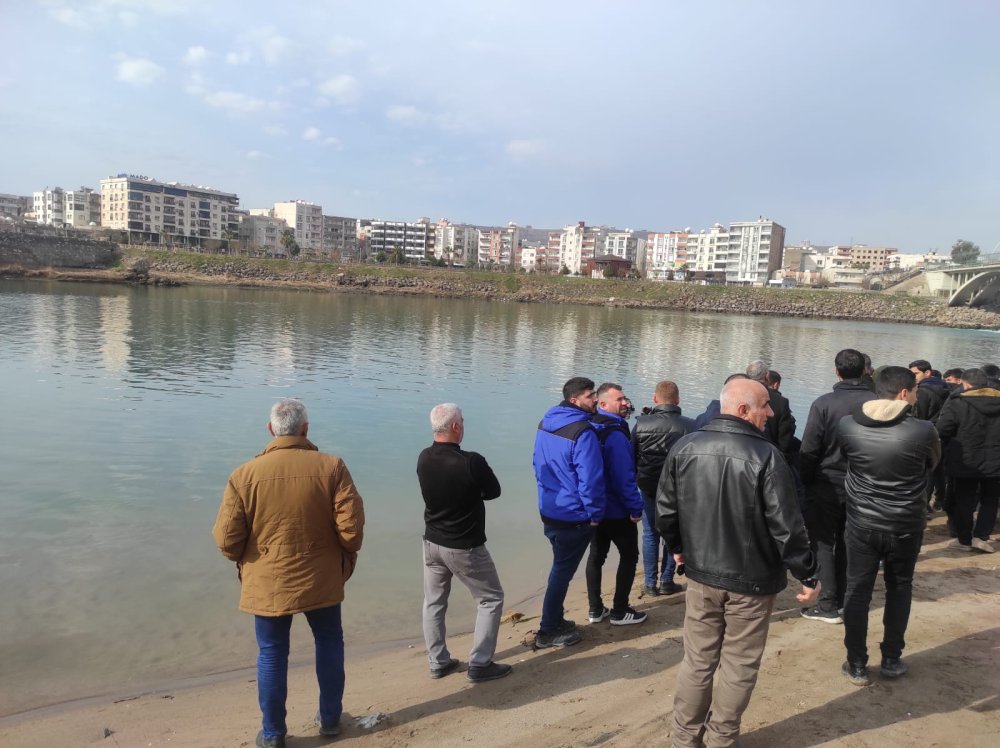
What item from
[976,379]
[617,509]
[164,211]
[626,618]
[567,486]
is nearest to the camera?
[567,486]

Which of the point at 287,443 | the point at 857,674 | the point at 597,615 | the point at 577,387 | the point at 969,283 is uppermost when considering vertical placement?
the point at 969,283

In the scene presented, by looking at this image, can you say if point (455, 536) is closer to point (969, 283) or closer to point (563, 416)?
point (563, 416)

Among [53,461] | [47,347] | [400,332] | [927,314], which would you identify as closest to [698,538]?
[53,461]

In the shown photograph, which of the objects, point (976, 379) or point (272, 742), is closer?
point (272, 742)

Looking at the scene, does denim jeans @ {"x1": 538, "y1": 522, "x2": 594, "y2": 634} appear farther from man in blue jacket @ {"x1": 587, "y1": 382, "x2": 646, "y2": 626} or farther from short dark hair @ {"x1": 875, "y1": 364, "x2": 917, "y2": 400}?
short dark hair @ {"x1": 875, "y1": 364, "x2": 917, "y2": 400}

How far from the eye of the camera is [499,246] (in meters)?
186

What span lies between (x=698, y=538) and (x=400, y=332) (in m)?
36.7

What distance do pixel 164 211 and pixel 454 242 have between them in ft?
236

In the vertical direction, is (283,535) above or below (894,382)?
below

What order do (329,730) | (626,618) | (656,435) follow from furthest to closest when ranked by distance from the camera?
(656,435) → (626,618) → (329,730)

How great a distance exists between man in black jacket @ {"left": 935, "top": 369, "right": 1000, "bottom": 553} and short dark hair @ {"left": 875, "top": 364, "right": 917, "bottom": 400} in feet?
10.1

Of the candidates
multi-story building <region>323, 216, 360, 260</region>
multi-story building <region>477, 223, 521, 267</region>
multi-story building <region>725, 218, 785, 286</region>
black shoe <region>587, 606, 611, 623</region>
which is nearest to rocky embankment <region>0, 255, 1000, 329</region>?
multi-story building <region>725, 218, 785, 286</region>

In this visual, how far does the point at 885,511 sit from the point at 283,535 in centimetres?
382

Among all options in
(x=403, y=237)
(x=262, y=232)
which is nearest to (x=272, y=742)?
(x=262, y=232)
